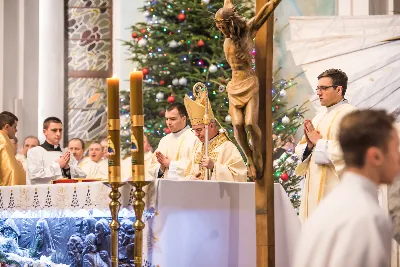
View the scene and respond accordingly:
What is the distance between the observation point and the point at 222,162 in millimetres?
6344

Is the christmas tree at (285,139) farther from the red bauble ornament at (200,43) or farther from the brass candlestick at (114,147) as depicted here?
the brass candlestick at (114,147)

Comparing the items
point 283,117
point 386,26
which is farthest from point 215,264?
point 283,117

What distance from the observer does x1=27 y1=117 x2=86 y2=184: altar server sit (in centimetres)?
720

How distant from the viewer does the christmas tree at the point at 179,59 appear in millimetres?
11680

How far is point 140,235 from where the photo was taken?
15.9 ft

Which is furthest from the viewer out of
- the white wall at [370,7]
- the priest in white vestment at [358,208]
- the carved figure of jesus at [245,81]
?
the white wall at [370,7]

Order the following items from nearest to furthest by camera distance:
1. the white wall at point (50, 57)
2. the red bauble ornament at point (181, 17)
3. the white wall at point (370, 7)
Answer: the white wall at point (370, 7) → the red bauble ornament at point (181, 17) → the white wall at point (50, 57)

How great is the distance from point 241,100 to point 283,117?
6623 millimetres

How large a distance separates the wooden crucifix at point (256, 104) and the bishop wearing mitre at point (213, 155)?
1126 millimetres

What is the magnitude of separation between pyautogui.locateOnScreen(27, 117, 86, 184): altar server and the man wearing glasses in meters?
1.94

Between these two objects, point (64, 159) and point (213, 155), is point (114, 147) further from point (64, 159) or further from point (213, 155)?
point (64, 159)

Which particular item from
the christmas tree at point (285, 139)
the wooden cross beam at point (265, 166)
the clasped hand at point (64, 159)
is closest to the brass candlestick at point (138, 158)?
the wooden cross beam at point (265, 166)

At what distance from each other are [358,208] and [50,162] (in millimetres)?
5788

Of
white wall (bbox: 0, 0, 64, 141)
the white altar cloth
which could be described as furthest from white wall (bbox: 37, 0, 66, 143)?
the white altar cloth
